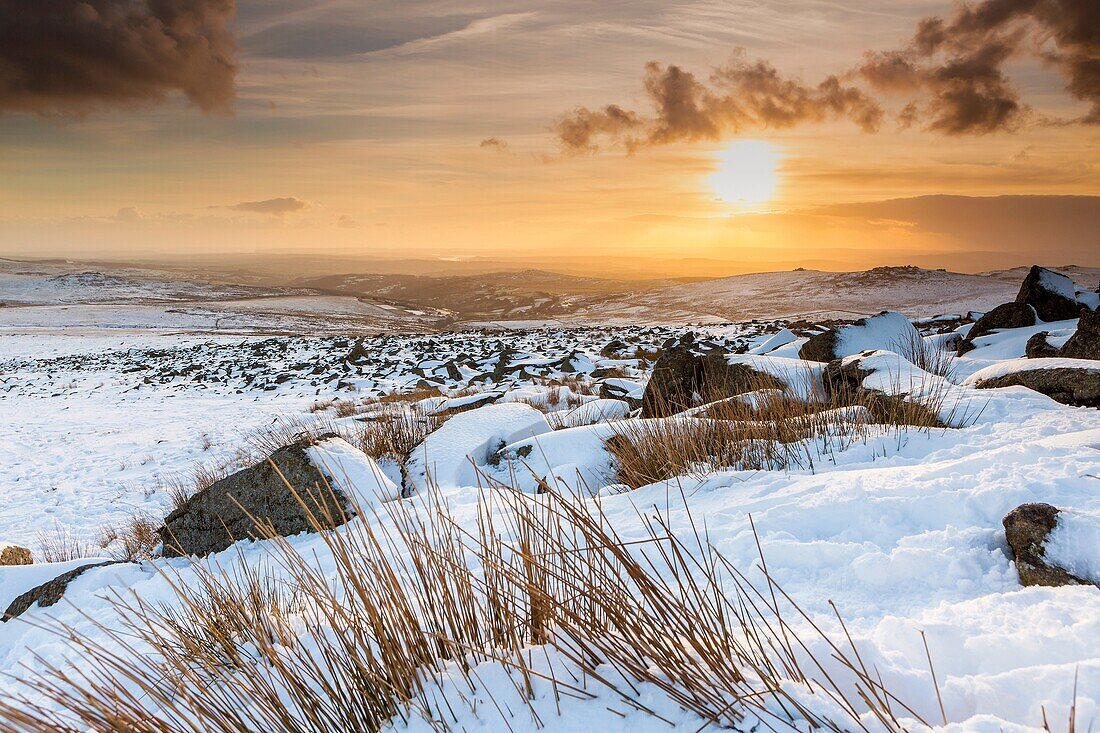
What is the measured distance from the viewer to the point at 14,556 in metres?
5.01

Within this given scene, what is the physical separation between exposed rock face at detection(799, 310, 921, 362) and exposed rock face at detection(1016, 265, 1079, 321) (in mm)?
3751

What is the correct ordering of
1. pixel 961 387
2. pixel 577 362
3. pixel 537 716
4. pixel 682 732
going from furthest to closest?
1. pixel 577 362
2. pixel 961 387
3. pixel 537 716
4. pixel 682 732

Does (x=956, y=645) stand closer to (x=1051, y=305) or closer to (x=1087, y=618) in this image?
(x=1087, y=618)

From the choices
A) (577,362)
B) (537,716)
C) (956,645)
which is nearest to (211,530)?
(537,716)

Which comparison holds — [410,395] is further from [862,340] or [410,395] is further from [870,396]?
[870,396]

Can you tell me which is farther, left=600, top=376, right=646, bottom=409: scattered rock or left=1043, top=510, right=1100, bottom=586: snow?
left=600, top=376, right=646, bottom=409: scattered rock

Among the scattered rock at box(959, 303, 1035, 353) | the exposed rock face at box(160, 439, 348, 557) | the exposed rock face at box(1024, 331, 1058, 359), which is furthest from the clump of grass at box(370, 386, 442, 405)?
the scattered rock at box(959, 303, 1035, 353)

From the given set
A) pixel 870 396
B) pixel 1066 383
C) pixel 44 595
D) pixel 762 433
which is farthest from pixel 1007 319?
pixel 44 595

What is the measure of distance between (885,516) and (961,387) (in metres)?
3.59

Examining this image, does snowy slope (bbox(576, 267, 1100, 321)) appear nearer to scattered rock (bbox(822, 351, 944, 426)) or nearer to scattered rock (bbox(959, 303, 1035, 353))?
scattered rock (bbox(959, 303, 1035, 353))

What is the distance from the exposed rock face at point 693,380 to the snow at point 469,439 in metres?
1.40

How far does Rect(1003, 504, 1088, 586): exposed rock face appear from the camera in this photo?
1988 millimetres

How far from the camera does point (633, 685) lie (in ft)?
4.80

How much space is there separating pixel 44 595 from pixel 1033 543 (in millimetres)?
5487
